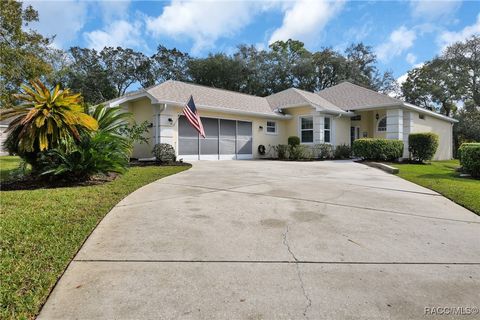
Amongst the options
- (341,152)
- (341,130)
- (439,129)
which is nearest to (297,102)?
(341,130)

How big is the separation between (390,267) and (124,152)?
21.6 ft

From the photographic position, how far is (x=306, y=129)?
18.1 meters

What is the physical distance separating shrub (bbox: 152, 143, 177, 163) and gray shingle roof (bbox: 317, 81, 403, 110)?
12081mm

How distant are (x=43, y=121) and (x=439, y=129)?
25.0 metres

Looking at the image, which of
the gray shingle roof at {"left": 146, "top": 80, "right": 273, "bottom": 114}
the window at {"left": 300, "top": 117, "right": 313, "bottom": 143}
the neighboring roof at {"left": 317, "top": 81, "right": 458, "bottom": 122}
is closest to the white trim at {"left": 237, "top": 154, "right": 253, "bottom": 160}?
the gray shingle roof at {"left": 146, "top": 80, "right": 273, "bottom": 114}

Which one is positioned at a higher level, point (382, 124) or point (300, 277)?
point (382, 124)

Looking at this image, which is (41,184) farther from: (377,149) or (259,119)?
(377,149)

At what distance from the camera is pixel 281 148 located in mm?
17703

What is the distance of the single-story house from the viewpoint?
1427 centimetres

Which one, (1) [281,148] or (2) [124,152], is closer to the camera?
(2) [124,152]

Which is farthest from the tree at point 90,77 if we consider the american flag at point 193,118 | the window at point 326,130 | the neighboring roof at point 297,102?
the window at point 326,130

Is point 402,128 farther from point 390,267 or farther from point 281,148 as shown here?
point 390,267

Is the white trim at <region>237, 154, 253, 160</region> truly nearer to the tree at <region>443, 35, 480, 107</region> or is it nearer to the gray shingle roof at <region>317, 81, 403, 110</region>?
the gray shingle roof at <region>317, 81, 403, 110</region>

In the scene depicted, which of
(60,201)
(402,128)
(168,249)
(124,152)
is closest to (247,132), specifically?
(402,128)
